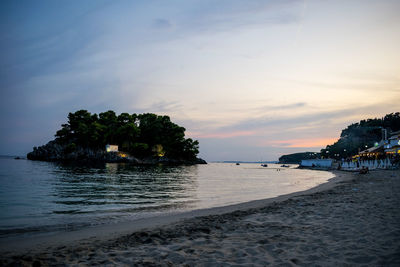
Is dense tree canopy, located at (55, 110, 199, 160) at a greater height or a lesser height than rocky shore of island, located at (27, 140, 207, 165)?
greater

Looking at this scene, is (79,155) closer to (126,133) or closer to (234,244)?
(126,133)

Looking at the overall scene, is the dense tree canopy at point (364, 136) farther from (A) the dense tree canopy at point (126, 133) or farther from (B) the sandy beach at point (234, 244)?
(B) the sandy beach at point (234, 244)

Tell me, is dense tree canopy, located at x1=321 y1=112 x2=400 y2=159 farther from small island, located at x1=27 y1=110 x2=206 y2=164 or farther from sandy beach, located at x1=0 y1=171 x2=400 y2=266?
sandy beach, located at x1=0 y1=171 x2=400 y2=266

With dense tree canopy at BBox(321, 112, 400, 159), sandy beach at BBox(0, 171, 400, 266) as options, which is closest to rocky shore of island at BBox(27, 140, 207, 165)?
dense tree canopy at BBox(321, 112, 400, 159)

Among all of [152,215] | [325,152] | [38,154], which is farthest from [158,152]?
[152,215]

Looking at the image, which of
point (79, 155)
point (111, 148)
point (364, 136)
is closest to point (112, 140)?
point (111, 148)

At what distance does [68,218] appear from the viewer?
9.68 m

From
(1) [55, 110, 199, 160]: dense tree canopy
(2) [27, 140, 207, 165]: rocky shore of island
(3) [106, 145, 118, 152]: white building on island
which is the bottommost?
(2) [27, 140, 207, 165]: rocky shore of island

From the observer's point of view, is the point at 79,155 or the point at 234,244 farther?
the point at 79,155

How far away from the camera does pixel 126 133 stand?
13188 cm

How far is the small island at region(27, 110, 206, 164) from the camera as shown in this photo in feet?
415

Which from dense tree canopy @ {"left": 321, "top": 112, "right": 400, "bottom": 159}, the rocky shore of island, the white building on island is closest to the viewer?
dense tree canopy @ {"left": 321, "top": 112, "right": 400, "bottom": 159}

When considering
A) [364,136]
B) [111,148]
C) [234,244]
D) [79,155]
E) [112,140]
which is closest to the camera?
[234,244]

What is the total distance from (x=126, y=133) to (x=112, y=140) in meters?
10.3
